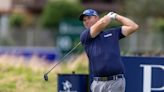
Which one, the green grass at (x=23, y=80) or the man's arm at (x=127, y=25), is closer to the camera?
the man's arm at (x=127, y=25)

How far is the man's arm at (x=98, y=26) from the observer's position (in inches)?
370

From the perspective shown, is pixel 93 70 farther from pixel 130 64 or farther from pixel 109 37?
pixel 130 64

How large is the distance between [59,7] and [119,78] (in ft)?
131

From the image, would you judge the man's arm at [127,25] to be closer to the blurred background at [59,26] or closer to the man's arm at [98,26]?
the man's arm at [98,26]

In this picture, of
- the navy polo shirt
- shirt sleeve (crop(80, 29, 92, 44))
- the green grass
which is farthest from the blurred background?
the navy polo shirt

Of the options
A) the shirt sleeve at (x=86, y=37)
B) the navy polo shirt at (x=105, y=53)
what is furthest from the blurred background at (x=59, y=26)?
the navy polo shirt at (x=105, y=53)

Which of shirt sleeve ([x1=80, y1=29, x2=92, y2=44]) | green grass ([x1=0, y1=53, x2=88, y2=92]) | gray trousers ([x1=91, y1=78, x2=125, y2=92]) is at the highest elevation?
shirt sleeve ([x1=80, y1=29, x2=92, y2=44])

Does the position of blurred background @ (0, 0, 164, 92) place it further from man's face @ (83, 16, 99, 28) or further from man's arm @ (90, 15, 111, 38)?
man's arm @ (90, 15, 111, 38)

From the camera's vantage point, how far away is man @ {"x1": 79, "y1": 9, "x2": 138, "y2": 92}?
31.0 feet

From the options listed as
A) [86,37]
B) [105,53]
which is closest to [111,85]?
[105,53]

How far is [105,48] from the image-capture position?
945cm

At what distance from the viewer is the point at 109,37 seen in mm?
9523

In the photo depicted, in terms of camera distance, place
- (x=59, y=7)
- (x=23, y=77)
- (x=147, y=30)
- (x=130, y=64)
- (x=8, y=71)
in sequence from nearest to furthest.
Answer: (x=130, y=64), (x=23, y=77), (x=8, y=71), (x=147, y=30), (x=59, y=7)

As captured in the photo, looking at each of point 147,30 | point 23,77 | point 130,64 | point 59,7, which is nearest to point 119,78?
point 130,64
